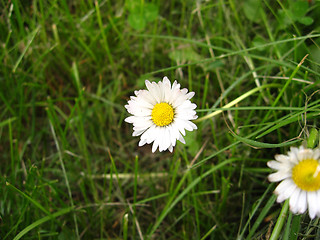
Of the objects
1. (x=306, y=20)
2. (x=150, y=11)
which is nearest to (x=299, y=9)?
(x=306, y=20)

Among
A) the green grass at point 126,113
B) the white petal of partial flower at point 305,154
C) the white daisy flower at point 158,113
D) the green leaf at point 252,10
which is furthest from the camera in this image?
the green leaf at point 252,10

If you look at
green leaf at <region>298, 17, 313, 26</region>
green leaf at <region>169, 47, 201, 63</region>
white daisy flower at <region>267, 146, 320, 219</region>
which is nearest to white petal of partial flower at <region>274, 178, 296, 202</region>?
white daisy flower at <region>267, 146, 320, 219</region>

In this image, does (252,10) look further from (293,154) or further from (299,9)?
(293,154)

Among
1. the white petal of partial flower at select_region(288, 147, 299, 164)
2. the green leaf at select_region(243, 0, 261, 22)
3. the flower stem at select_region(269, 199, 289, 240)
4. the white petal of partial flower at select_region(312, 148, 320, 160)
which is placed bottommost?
the flower stem at select_region(269, 199, 289, 240)

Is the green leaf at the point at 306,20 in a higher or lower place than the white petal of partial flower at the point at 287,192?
higher

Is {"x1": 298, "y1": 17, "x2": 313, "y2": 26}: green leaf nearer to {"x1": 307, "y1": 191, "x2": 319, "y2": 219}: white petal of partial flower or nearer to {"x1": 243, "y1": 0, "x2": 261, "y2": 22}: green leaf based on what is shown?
{"x1": 243, "y1": 0, "x2": 261, "y2": 22}: green leaf

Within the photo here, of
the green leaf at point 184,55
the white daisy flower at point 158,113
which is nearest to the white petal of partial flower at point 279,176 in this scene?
the white daisy flower at point 158,113

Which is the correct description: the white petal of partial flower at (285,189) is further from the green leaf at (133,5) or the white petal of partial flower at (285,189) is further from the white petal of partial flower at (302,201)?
the green leaf at (133,5)
